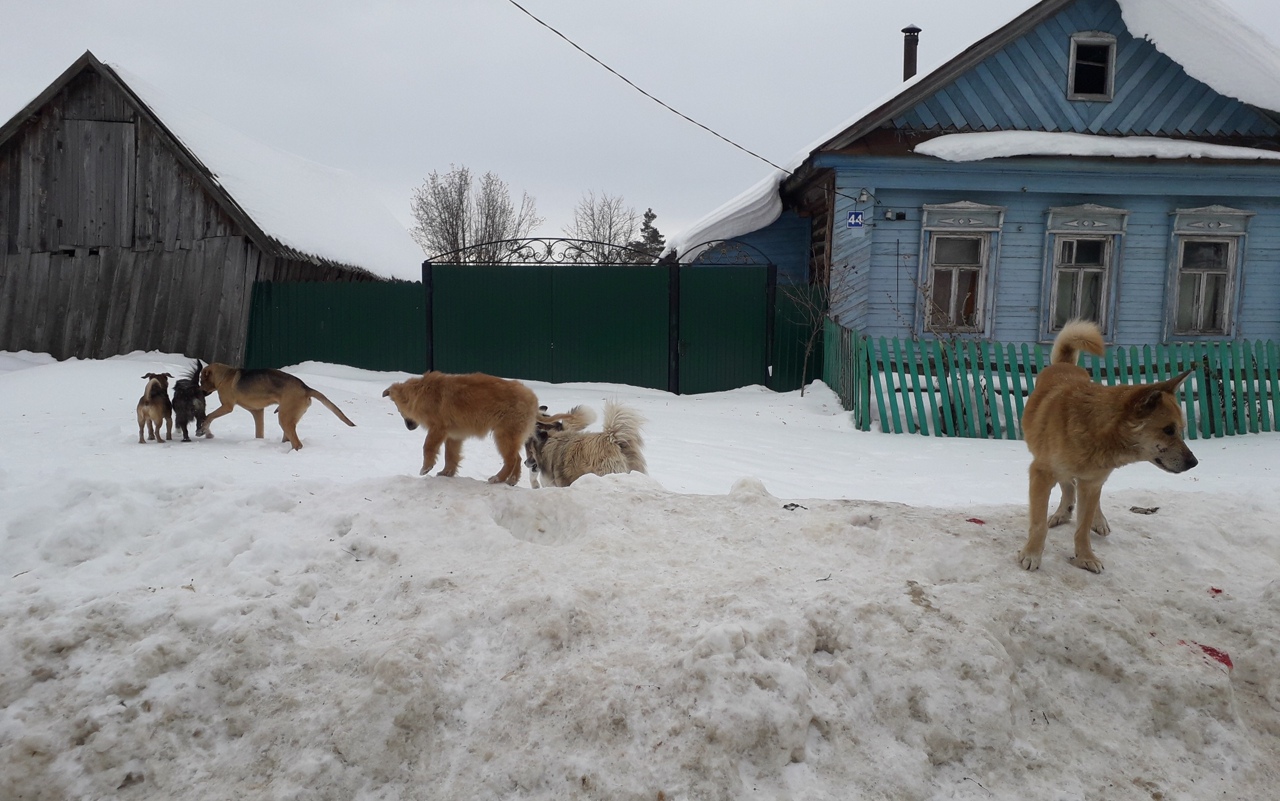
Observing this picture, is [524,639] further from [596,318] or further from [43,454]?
[596,318]

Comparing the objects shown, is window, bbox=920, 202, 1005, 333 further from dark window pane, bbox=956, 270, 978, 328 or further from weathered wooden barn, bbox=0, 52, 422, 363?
weathered wooden barn, bbox=0, 52, 422, 363

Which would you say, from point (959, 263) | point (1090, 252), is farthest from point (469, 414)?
point (1090, 252)

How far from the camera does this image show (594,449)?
6.40m

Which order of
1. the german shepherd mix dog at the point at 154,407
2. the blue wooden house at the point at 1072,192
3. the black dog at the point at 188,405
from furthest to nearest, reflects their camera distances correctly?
the blue wooden house at the point at 1072,192 < the black dog at the point at 188,405 < the german shepherd mix dog at the point at 154,407

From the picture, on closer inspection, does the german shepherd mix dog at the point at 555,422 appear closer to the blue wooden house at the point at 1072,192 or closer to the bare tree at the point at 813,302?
the bare tree at the point at 813,302

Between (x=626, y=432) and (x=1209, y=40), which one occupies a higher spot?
(x=1209, y=40)

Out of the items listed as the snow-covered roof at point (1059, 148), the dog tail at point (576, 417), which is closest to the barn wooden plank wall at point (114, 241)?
the dog tail at point (576, 417)

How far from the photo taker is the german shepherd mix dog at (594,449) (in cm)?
635

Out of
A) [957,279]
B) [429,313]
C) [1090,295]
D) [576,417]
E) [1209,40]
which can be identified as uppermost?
[1209,40]

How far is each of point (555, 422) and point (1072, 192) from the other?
37.6ft

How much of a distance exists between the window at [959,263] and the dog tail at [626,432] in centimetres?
852

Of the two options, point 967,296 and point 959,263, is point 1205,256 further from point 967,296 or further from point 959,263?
point 959,263

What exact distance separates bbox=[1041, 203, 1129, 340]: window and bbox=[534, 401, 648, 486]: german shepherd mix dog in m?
10.4

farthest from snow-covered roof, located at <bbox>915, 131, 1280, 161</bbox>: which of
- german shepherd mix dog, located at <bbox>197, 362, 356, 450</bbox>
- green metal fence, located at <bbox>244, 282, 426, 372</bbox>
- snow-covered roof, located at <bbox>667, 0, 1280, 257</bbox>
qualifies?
german shepherd mix dog, located at <bbox>197, 362, 356, 450</bbox>
